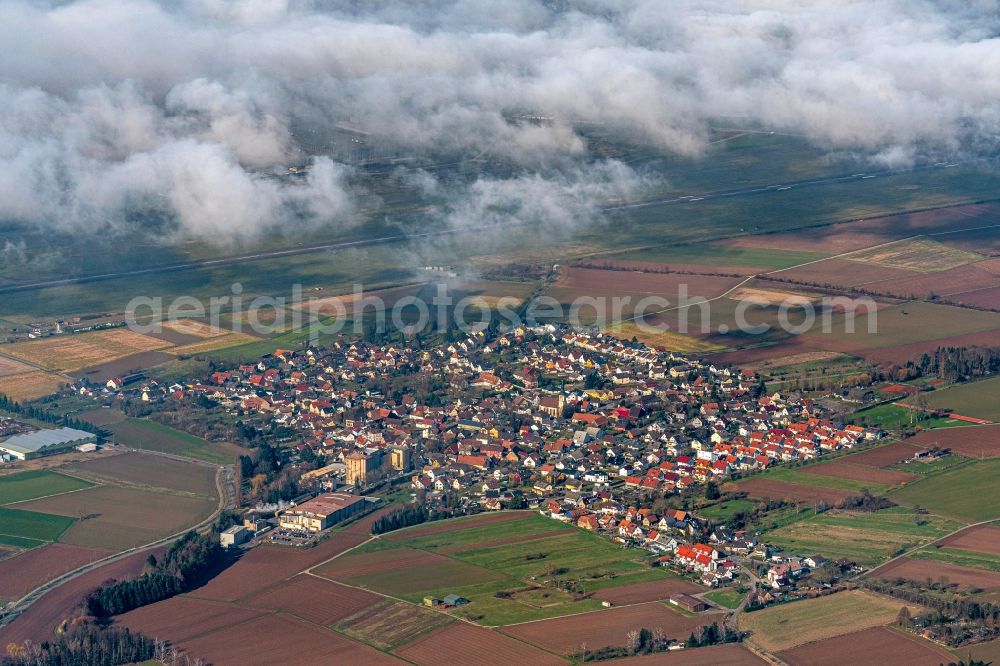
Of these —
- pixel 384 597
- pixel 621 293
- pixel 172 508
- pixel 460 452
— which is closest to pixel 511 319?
pixel 621 293

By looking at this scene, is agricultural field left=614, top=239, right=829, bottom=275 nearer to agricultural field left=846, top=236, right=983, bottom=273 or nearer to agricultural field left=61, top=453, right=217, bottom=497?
agricultural field left=846, top=236, right=983, bottom=273

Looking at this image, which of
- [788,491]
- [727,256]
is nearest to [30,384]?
[788,491]

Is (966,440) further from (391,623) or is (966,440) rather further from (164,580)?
(164,580)

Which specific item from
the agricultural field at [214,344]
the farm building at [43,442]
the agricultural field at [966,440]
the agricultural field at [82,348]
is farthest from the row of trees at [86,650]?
the agricultural field at [214,344]

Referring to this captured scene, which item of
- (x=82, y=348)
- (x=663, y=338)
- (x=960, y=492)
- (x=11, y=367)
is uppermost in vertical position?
(x=82, y=348)

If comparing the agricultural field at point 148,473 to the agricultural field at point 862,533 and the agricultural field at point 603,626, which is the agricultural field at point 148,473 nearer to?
the agricultural field at point 603,626
